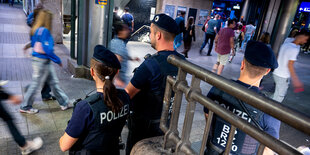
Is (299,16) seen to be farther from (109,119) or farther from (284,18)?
(109,119)

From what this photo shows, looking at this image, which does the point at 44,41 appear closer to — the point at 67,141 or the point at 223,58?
the point at 67,141

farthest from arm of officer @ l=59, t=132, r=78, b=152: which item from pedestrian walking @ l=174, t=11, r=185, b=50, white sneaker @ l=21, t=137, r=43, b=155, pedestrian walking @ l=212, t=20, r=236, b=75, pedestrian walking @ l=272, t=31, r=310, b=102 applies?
pedestrian walking @ l=174, t=11, r=185, b=50

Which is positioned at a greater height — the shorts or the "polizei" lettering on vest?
the "polizei" lettering on vest

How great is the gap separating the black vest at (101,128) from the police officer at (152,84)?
0.24 metres

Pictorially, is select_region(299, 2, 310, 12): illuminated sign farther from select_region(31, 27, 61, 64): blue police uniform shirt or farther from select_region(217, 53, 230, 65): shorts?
select_region(31, 27, 61, 64): blue police uniform shirt

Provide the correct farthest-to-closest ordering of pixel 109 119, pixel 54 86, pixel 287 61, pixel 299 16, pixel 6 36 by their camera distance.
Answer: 1. pixel 299 16
2. pixel 6 36
3. pixel 287 61
4. pixel 54 86
5. pixel 109 119

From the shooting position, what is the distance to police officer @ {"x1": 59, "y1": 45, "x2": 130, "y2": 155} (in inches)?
66.6

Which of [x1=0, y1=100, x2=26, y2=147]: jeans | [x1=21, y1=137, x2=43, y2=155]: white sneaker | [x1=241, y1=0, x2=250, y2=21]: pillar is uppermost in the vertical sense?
[x1=241, y1=0, x2=250, y2=21]: pillar

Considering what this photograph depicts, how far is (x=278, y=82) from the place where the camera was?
472 cm

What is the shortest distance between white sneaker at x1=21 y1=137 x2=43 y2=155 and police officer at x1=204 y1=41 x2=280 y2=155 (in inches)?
96.0

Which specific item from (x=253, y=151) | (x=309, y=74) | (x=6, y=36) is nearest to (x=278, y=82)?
(x=253, y=151)

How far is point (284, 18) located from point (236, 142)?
8.59 m

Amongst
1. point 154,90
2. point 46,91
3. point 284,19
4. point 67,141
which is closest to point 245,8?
point 284,19

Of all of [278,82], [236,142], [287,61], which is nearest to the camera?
[236,142]
